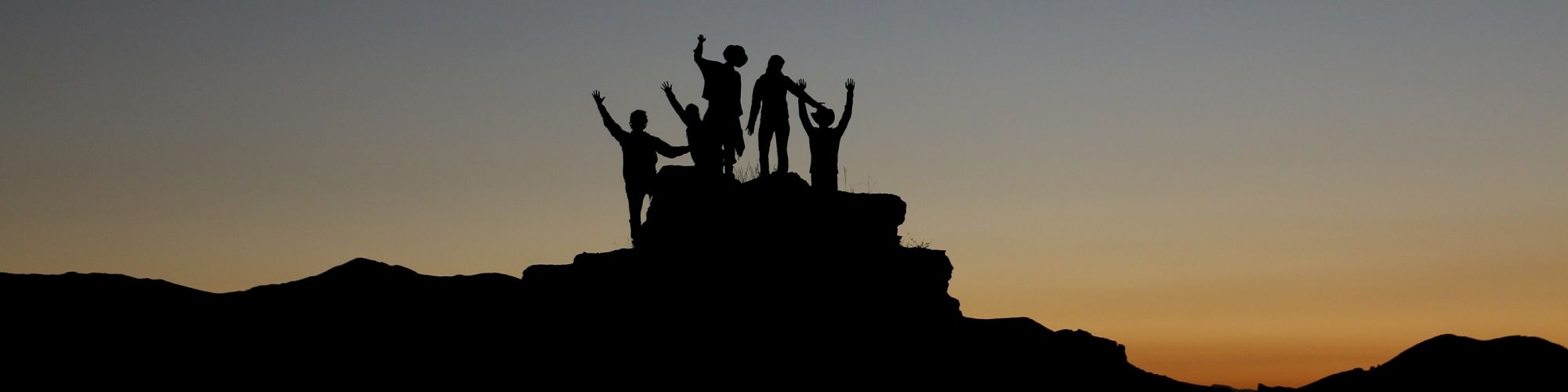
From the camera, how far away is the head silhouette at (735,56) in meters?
24.3

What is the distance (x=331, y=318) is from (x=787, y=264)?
10208mm

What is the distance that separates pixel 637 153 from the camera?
80.5 ft

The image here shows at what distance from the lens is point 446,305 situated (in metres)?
29.0

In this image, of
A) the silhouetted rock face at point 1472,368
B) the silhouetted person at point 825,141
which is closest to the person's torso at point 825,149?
the silhouetted person at point 825,141

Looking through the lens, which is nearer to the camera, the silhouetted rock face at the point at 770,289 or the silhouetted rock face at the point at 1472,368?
the silhouetted rock face at the point at 770,289

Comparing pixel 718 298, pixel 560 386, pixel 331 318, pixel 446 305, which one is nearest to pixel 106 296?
pixel 331 318

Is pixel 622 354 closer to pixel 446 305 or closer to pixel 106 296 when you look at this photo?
pixel 446 305

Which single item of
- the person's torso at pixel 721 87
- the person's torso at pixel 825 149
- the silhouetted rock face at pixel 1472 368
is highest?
the person's torso at pixel 721 87

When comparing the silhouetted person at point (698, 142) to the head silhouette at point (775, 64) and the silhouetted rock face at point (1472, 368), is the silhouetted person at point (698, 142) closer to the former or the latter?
the head silhouette at point (775, 64)

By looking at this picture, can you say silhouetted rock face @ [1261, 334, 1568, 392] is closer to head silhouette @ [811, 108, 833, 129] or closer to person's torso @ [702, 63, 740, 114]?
head silhouette @ [811, 108, 833, 129]

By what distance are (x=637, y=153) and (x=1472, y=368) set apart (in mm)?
15237

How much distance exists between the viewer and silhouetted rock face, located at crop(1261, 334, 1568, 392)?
1074 inches

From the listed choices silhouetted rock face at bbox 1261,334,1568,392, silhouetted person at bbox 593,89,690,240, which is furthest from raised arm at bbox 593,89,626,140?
silhouetted rock face at bbox 1261,334,1568,392

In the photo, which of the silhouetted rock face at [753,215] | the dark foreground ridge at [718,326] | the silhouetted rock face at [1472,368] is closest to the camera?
the dark foreground ridge at [718,326]
